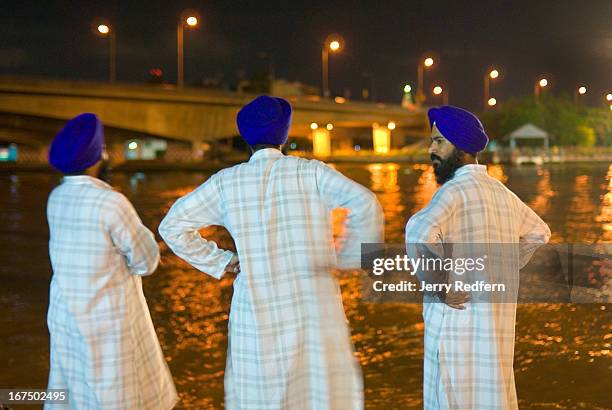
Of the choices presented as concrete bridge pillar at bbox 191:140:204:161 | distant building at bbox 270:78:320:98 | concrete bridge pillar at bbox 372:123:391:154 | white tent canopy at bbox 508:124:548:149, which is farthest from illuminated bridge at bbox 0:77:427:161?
distant building at bbox 270:78:320:98

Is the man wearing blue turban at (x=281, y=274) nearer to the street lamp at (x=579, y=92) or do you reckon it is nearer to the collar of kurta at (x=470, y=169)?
the collar of kurta at (x=470, y=169)

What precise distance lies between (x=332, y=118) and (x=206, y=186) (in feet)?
223

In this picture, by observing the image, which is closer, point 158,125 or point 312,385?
point 312,385

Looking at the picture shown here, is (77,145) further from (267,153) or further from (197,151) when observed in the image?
(197,151)

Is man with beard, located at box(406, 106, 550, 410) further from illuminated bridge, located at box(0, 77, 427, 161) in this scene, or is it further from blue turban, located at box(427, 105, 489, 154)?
illuminated bridge, located at box(0, 77, 427, 161)

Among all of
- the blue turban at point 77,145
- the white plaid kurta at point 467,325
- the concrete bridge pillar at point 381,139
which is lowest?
the white plaid kurta at point 467,325

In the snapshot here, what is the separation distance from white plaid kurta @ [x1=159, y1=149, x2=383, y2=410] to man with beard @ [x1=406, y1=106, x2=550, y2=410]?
344 mm

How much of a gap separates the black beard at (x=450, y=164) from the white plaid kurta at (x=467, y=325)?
0.27 feet

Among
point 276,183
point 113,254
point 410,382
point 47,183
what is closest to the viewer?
point 276,183

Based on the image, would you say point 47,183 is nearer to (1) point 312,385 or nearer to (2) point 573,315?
(2) point 573,315

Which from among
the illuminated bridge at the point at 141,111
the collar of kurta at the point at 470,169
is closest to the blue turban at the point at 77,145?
the collar of kurta at the point at 470,169

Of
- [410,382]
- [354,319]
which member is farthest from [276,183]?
[354,319]

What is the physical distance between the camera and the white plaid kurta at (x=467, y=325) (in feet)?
12.6

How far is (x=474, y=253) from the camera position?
393 cm
